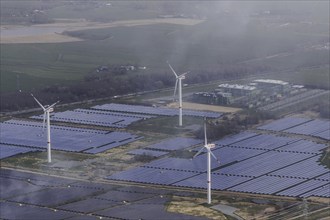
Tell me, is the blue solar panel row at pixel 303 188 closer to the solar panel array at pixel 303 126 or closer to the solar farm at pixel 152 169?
the solar farm at pixel 152 169

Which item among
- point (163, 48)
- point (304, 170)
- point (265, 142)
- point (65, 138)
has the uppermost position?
point (163, 48)

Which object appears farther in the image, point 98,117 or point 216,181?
point 98,117

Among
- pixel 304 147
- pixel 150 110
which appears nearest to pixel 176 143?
→ pixel 304 147

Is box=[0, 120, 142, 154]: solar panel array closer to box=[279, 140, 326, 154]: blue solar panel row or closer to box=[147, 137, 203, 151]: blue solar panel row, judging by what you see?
box=[147, 137, 203, 151]: blue solar panel row

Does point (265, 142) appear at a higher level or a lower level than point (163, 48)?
lower

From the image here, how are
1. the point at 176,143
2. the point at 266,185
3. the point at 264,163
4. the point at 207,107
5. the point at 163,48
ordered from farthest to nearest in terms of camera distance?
the point at 163,48 < the point at 207,107 < the point at 176,143 < the point at 264,163 < the point at 266,185

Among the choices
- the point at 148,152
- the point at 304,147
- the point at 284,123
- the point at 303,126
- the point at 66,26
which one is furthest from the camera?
the point at 66,26

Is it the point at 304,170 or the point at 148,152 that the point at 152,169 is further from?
the point at 304,170
